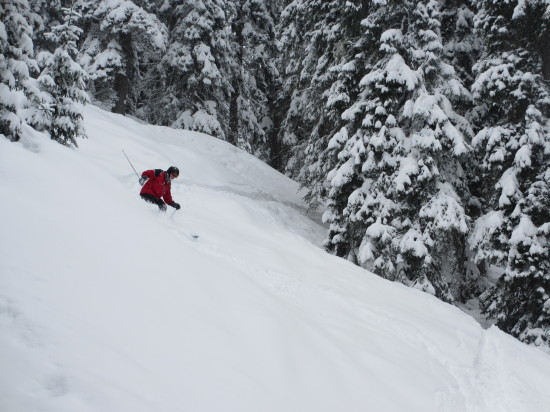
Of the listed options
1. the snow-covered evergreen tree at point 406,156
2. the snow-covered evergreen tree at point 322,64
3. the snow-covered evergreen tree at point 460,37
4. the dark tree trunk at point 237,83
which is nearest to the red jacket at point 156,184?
the snow-covered evergreen tree at point 406,156

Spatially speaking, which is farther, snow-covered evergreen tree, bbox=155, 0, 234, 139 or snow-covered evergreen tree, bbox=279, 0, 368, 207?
snow-covered evergreen tree, bbox=155, 0, 234, 139

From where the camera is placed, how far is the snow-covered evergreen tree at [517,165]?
1044cm

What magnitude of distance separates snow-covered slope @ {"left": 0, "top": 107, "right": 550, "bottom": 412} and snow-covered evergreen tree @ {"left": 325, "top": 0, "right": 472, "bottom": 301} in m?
1.87

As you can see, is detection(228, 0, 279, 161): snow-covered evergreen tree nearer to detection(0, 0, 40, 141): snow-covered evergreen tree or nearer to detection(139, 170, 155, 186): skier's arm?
detection(139, 170, 155, 186): skier's arm

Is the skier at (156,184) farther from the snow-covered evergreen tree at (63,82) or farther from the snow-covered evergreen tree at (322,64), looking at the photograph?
the snow-covered evergreen tree at (322,64)

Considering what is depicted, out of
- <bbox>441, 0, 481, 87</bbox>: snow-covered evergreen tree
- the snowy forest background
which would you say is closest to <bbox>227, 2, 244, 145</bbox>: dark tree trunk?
the snowy forest background

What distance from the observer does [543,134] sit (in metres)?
10.7

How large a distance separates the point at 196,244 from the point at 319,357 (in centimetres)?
393

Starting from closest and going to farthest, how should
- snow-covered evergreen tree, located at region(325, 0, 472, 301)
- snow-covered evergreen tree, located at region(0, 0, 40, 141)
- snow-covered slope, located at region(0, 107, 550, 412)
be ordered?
snow-covered slope, located at region(0, 107, 550, 412) → snow-covered evergreen tree, located at region(0, 0, 40, 141) → snow-covered evergreen tree, located at region(325, 0, 472, 301)

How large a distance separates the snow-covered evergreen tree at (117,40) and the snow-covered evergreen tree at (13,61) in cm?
1006

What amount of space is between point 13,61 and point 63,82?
220cm

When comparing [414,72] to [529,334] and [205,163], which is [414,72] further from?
[205,163]

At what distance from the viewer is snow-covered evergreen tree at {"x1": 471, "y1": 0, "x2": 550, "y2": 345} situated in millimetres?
10438

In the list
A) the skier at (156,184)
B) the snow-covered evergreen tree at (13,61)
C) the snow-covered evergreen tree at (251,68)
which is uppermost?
the snow-covered evergreen tree at (251,68)
